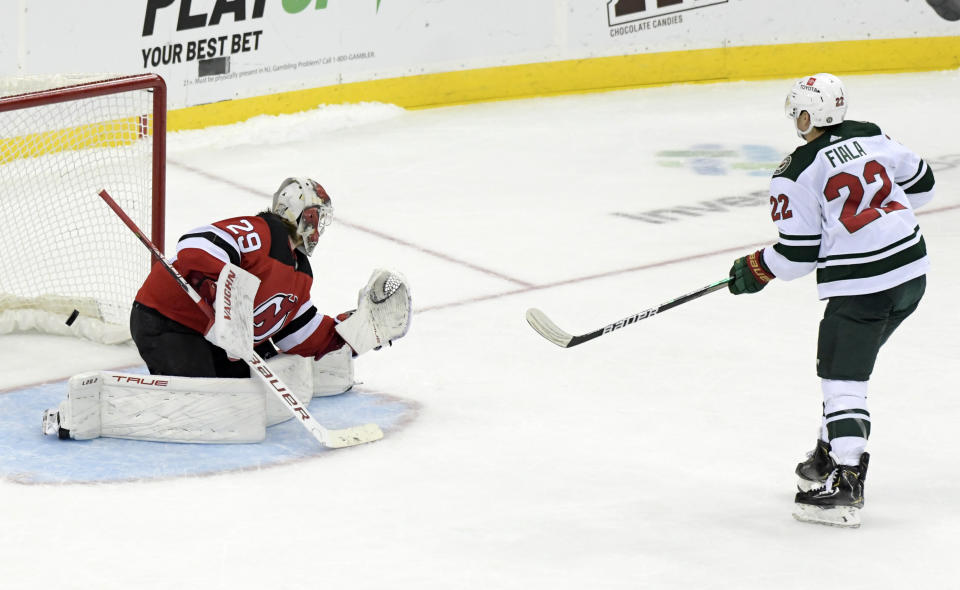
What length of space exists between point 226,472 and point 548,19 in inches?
228

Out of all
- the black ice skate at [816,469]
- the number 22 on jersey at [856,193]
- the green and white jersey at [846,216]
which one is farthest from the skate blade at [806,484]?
the number 22 on jersey at [856,193]

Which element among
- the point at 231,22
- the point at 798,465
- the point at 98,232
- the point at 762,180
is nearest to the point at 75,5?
the point at 231,22

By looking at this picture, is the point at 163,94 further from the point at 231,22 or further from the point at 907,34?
the point at 907,34

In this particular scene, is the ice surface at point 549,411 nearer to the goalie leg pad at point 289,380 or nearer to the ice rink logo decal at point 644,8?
the goalie leg pad at point 289,380

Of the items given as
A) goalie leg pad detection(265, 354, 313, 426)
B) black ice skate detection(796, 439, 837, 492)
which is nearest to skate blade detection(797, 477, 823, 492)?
black ice skate detection(796, 439, 837, 492)

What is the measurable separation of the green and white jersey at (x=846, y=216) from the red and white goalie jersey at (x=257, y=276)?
1.30 metres

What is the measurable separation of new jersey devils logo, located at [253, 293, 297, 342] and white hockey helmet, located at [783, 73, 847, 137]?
1429 millimetres

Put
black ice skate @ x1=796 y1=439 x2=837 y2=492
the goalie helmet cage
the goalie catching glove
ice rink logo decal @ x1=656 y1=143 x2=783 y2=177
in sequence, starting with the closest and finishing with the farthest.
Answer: black ice skate @ x1=796 y1=439 x2=837 y2=492 → the goalie catching glove → the goalie helmet cage → ice rink logo decal @ x1=656 y1=143 x2=783 y2=177

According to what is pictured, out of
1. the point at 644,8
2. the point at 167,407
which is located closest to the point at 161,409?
the point at 167,407

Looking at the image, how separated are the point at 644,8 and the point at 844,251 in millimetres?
5964

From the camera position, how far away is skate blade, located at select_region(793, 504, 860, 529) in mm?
3117

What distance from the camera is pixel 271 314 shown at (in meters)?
3.84

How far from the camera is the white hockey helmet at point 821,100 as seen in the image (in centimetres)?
316

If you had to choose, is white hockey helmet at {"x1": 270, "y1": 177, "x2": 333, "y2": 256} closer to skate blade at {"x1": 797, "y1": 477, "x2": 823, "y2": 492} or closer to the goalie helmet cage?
the goalie helmet cage
